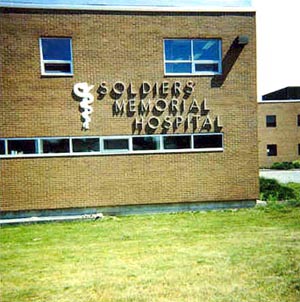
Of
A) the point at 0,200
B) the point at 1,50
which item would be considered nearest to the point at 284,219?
the point at 0,200

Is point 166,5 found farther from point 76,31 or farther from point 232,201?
point 232,201

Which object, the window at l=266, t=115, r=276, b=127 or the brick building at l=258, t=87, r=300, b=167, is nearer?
the brick building at l=258, t=87, r=300, b=167

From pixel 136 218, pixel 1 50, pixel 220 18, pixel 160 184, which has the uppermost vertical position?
pixel 220 18

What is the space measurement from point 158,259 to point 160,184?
5953mm

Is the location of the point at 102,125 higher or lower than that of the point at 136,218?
higher

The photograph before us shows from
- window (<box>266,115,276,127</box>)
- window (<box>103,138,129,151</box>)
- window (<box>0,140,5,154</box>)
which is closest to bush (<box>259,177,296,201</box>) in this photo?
window (<box>103,138,129,151</box>)

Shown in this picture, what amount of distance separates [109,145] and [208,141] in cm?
352

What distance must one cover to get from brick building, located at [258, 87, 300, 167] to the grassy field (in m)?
31.3

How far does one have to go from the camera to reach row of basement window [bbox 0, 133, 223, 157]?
12281mm

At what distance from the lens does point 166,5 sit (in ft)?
42.2

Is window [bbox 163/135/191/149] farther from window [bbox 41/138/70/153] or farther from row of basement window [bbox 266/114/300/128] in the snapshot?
row of basement window [bbox 266/114/300/128]

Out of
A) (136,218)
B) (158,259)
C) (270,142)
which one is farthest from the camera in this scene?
(270,142)

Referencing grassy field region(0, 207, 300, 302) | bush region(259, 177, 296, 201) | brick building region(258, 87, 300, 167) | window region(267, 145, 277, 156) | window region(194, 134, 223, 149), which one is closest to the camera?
grassy field region(0, 207, 300, 302)

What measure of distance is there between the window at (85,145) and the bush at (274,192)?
22.3 ft
